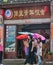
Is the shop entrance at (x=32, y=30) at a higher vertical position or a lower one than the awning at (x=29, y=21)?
lower

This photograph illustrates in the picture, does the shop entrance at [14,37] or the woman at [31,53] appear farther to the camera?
the shop entrance at [14,37]

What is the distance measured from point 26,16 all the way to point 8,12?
1.23m

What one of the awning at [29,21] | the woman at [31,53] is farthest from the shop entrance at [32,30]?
the woman at [31,53]

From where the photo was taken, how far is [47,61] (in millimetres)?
18281

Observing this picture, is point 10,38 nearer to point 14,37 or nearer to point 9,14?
point 14,37

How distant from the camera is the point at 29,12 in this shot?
1959cm

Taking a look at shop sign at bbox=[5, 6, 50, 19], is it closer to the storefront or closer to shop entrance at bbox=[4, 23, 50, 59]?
the storefront

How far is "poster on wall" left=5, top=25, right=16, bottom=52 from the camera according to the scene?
19.8m

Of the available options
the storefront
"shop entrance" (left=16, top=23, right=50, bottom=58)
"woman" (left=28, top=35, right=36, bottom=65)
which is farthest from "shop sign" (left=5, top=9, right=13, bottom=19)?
"woman" (left=28, top=35, right=36, bottom=65)

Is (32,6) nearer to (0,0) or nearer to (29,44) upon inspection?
(0,0)

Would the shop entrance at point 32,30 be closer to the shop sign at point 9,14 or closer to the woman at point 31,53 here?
the shop sign at point 9,14

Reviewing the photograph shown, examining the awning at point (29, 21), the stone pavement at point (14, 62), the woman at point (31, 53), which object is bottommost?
the stone pavement at point (14, 62)

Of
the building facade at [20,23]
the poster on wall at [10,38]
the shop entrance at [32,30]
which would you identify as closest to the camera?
the building facade at [20,23]

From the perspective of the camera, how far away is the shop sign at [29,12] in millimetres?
19156
